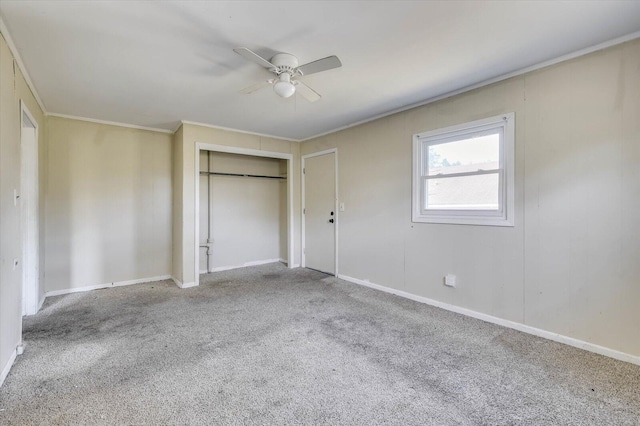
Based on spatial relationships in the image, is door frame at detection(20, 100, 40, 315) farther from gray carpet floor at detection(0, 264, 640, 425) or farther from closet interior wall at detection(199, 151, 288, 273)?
closet interior wall at detection(199, 151, 288, 273)

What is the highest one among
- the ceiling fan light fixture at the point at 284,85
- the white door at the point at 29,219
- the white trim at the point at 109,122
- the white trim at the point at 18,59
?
the white trim at the point at 109,122

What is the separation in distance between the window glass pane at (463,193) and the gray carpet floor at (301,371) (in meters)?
1.18

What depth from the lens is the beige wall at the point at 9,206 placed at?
1.99m

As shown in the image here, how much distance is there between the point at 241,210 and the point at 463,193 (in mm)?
3921

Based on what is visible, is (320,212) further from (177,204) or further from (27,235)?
(27,235)

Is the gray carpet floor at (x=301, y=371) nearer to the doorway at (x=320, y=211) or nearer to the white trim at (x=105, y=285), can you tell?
the white trim at (x=105, y=285)

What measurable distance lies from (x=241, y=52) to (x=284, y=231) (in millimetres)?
4264

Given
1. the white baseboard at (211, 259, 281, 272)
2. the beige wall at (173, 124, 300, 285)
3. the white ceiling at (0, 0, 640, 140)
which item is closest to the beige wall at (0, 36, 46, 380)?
the white ceiling at (0, 0, 640, 140)

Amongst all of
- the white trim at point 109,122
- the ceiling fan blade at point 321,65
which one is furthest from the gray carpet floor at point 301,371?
the white trim at point 109,122

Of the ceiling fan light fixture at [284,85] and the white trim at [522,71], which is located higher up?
the white trim at [522,71]

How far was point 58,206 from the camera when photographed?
3893mm

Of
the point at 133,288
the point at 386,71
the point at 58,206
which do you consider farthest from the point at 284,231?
the point at 386,71

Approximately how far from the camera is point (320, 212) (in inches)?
200

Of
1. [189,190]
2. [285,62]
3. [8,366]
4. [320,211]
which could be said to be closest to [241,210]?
[189,190]
